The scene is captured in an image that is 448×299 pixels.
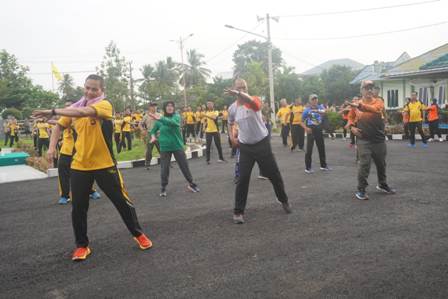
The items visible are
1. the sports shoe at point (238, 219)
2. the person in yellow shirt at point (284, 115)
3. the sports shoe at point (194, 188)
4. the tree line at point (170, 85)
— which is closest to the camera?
the sports shoe at point (238, 219)

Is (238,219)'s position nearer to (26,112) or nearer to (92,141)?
(92,141)

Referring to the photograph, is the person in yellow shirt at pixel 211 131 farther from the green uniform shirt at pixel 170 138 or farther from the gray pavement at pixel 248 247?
the gray pavement at pixel 248 247

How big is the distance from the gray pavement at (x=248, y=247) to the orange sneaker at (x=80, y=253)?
7 cm

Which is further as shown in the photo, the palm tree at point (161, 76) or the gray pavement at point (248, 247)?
the palm tree at point (161, 76)

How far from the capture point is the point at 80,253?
4.26 meters

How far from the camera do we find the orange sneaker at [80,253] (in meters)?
4.21

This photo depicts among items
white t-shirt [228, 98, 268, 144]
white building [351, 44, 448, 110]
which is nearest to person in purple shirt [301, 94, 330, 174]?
white t-shirt [228, 98, 268, 144]

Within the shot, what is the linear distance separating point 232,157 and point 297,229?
8471 mm

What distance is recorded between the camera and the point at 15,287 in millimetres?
3631

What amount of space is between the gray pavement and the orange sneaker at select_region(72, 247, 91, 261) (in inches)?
2.8

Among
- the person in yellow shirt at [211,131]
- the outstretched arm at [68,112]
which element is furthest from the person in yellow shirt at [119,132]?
the outstretched arm at [68,112]

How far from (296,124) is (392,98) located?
16450 millimetres

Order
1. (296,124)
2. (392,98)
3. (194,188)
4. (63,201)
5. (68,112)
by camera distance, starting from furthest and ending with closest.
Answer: (392,98) < (296,124) < (194,188) < (63,201) < (68,112)

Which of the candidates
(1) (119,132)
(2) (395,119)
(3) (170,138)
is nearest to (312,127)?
(3) (170,138)
